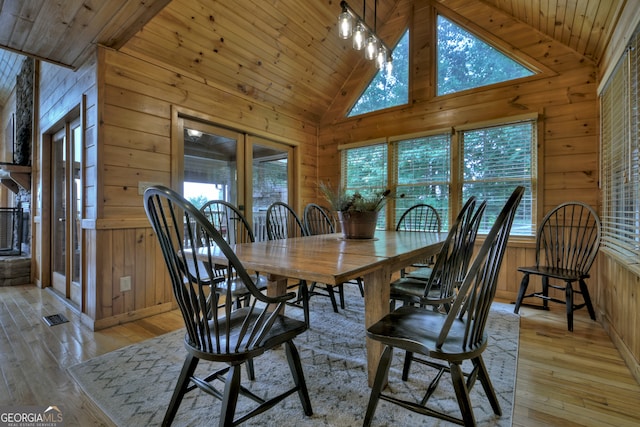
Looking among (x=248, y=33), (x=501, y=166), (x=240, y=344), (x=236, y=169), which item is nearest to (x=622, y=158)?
(x=501, y=166)

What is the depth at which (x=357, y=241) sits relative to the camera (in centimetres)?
209

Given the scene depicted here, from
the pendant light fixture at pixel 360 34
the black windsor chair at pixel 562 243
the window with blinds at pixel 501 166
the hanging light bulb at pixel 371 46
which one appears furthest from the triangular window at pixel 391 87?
the black windsor chair at pixel 562 243

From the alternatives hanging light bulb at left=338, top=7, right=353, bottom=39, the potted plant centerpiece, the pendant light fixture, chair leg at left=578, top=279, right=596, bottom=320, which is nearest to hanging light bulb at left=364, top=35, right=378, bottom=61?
the pendant light fixture

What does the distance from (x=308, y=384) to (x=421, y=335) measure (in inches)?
30.1

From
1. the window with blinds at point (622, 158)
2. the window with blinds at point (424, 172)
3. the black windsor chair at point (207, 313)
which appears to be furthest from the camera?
the window with blinds at point (424, 172)

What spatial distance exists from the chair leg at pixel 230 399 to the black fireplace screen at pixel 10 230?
5.08m

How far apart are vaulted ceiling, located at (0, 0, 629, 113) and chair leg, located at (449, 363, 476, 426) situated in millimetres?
2611

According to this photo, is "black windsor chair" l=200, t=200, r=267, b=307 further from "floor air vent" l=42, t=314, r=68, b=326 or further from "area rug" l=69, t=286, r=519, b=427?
"floor air vent" l=42, t=314, r=68, b=326

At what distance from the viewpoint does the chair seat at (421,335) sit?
108 cm

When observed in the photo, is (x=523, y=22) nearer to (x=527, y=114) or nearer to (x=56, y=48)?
(x=527, y=114)

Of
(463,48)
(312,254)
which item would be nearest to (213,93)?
(312,254)

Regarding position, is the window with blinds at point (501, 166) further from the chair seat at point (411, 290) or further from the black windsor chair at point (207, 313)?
the black windsor chair at point (207, 313)

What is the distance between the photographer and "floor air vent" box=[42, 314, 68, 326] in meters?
2.49

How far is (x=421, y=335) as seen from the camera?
120 cm
